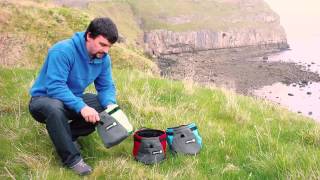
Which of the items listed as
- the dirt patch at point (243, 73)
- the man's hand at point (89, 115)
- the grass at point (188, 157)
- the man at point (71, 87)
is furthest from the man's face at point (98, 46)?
the dirt patch at point (243, 73)

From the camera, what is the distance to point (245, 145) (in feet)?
21.4

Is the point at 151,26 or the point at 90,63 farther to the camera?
the point at 151,26

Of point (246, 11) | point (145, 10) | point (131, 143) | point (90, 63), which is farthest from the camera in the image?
point (246, 11)

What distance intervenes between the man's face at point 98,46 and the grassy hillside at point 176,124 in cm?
132

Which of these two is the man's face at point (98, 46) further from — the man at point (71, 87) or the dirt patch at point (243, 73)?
the dirt patch at point (243, 73)

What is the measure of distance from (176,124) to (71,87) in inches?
82.7

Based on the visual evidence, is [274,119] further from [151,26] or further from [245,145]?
[151,26]

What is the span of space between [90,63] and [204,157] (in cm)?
198

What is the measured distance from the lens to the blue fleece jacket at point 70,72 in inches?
226

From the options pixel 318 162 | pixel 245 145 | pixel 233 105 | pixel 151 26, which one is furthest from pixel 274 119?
pixel 151 26

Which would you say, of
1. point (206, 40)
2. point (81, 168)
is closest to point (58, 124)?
point (81, 168)

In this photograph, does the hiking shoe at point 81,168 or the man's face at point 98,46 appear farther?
the man's face at point 98,46

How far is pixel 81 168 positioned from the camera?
5453 mm

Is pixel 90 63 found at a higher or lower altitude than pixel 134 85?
higher
